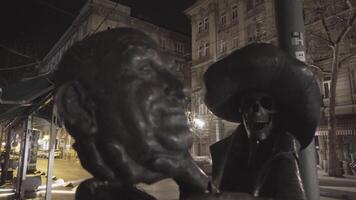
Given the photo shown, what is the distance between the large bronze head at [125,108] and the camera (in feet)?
2.47

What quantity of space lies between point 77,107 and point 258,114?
2.67 feet

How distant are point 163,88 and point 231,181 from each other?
82 cm

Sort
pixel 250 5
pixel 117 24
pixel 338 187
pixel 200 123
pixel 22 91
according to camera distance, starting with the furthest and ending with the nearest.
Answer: pixel 117 24 < pixel 200 123 < pixel 250 5 < pixel 338 187 < pixel 22 91

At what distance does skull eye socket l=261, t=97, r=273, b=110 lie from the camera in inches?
52.4

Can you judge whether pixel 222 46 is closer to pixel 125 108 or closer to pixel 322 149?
pixel 322 149

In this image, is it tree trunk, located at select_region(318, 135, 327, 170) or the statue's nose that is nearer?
the statue's nose

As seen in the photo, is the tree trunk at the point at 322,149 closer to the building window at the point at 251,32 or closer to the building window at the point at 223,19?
the building window at the point at 251,32

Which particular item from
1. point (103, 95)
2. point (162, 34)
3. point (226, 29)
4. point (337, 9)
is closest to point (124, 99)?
point (103, 95)

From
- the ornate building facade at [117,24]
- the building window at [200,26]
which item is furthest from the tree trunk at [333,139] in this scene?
the building window at [200,26]

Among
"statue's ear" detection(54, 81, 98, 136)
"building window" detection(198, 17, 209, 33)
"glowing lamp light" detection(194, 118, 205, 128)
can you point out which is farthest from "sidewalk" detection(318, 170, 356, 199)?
"building window" detection(198, 17, 209, 33)

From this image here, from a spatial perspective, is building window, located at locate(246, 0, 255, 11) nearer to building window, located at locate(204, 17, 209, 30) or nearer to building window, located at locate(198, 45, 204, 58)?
building window, located at locate(204, 17, 209, 30)

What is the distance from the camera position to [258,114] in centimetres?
132

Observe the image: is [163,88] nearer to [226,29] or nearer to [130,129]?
[130,129]

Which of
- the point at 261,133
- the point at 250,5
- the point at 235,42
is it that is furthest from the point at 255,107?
the point at 235,42
